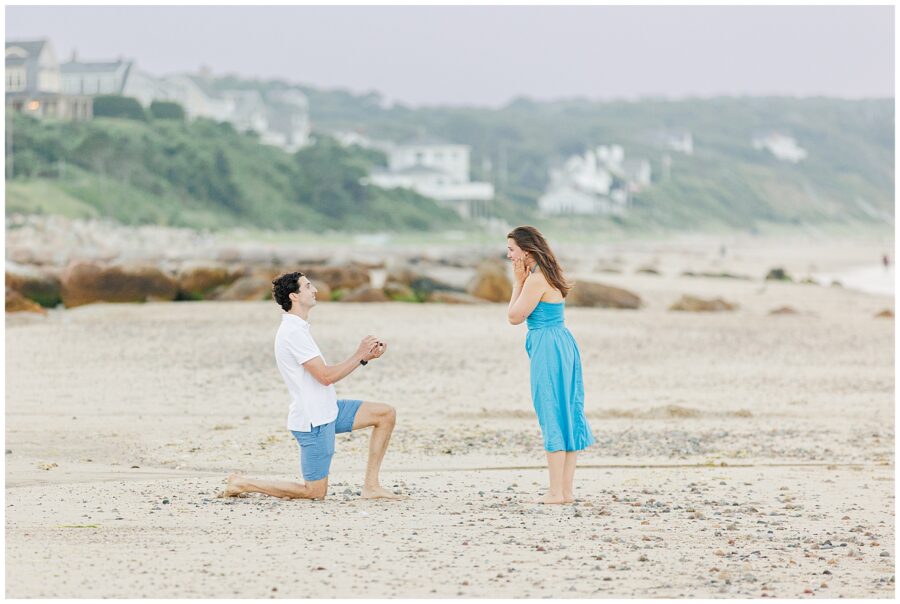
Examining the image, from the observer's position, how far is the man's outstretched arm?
278 inches

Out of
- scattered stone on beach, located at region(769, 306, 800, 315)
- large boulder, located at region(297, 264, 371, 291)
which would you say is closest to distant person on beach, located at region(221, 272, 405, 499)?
scattered stone on beach, located at region(769, 306, 800, 315)

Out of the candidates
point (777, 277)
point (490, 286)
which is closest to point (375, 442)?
point (490, 286)

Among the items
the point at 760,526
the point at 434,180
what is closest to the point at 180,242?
the point at 434,180

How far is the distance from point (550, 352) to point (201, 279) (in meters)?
16.3

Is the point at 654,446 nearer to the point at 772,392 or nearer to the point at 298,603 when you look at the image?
the point at 772,392

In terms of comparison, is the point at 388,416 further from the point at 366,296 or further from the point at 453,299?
the point at 453,299

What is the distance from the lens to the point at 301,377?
7281mm

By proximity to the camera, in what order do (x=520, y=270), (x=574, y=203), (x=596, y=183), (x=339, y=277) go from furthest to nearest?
(x=596, y=183)
(x=574, y=203)
(x=339, y=277)
(x=520, y=270)

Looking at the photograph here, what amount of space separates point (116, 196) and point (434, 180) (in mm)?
31964

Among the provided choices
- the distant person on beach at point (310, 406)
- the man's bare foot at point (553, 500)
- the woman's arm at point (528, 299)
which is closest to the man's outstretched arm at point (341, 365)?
the distant person on beach at point (310, 406)

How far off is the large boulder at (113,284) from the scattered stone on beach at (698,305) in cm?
878

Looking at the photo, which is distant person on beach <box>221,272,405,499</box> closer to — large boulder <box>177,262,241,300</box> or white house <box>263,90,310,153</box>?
large boulder <box>177,262,241,300</box>

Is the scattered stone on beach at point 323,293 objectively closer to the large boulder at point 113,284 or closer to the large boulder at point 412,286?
the large boulder at point 412,286

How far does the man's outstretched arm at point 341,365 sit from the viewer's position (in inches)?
278
